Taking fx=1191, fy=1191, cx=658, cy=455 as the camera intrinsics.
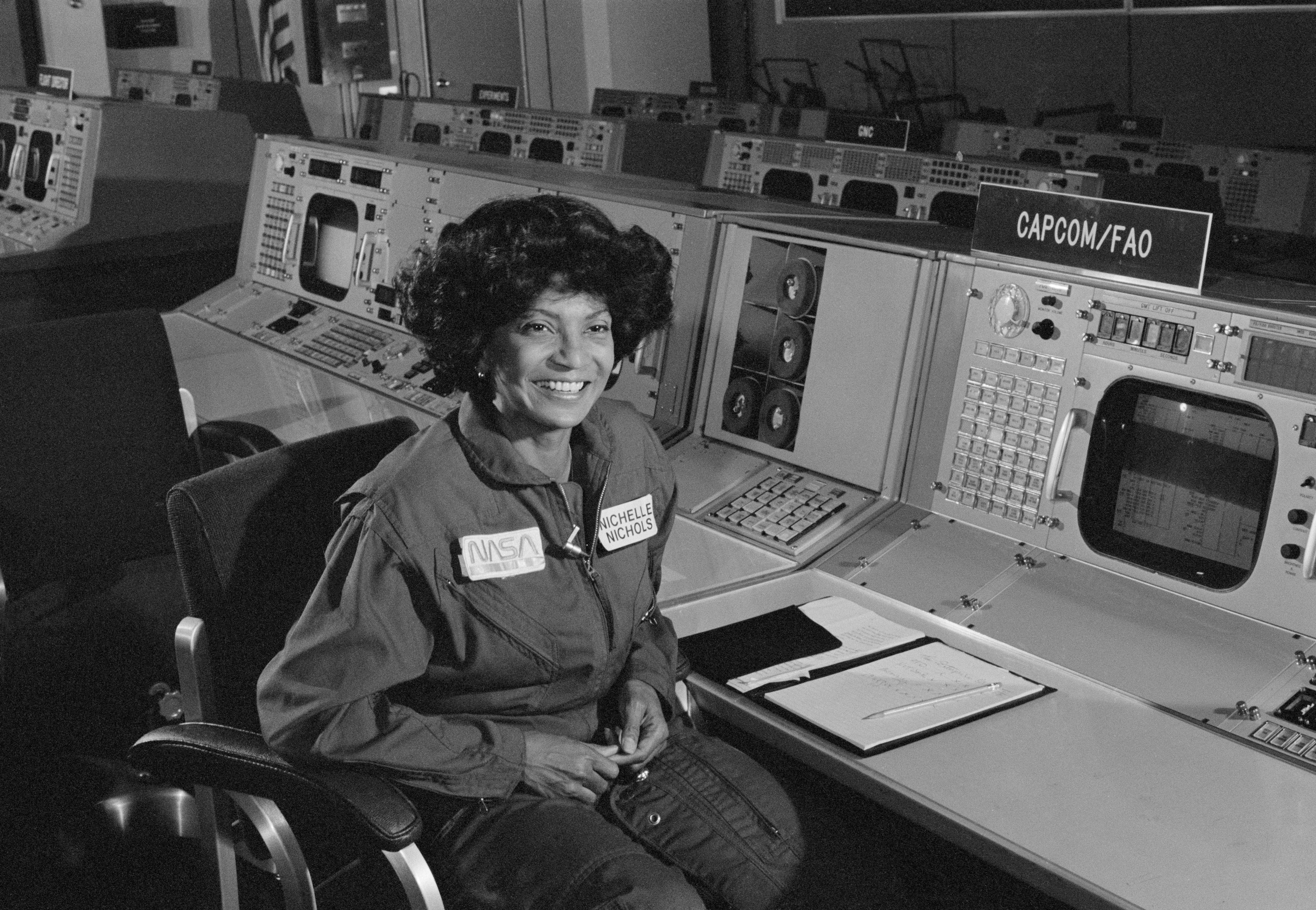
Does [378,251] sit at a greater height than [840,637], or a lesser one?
greater

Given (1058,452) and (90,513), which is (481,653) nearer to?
(1058,452)

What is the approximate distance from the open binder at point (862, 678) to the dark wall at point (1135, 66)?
6258mm

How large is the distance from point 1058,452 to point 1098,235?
0.30m

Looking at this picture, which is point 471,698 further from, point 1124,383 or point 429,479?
point 1124,383

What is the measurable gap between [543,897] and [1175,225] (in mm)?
1141

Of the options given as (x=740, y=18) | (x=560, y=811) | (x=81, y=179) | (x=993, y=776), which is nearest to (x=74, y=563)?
(x=560, y=811)

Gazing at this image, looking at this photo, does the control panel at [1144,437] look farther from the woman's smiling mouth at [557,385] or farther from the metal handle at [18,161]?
the metal handle at [18,161]

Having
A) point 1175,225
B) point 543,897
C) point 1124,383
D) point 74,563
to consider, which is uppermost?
point 1175,225

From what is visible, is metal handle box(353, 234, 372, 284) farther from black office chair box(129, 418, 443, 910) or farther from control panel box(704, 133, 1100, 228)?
control panel box(704, 133, 1100, 228)

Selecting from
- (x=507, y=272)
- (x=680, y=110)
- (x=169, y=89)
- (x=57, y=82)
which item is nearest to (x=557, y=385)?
(x=507, y=272)

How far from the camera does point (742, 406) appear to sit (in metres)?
2.12

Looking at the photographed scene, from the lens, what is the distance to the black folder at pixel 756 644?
1539 mm

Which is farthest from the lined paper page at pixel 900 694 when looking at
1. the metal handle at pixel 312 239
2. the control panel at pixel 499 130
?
the control panel at pixel 499 130

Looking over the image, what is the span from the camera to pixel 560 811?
1306mm
